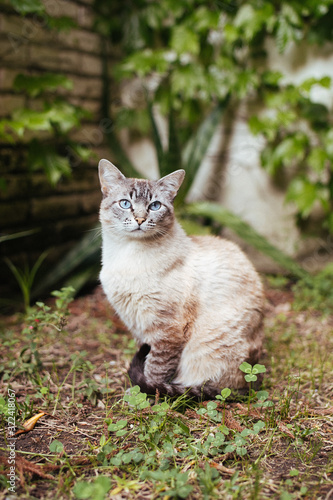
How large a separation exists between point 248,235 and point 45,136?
1863 millimetres

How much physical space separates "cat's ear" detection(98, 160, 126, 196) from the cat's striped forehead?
0.26 feet

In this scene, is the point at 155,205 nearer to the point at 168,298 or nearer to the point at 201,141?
the point at 168,298

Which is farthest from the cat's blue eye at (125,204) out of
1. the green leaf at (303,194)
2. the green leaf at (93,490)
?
the green leaf at (303,194)

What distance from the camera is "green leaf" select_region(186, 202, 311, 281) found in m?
3.32

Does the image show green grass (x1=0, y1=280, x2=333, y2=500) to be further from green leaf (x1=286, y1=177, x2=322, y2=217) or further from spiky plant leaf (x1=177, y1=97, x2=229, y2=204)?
spiky plant leaf (x1=177, y1=97, x2=229, y2=204)

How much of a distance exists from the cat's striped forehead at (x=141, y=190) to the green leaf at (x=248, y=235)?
1434mm

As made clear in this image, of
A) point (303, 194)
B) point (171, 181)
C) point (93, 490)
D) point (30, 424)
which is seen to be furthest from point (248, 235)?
point (93, 490)

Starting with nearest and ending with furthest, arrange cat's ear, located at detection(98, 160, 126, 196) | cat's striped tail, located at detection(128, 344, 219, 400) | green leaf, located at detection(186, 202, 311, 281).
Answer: cat's striped tail, located at detection(128, 344, 219, 400), cat's ear, located at detection(98, 160, 126, 196), green leaf, located at detection(186, 202, 311, 281)

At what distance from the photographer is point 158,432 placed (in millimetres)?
1722

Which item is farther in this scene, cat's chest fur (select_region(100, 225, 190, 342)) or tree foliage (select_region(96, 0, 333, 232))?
tree foliage (select_region(96, 0, 333, 232))

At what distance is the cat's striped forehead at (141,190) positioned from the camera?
1.97 meters

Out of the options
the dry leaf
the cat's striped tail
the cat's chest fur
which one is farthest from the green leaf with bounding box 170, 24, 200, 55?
the dry leaf

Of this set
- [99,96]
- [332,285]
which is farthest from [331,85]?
[99,96]

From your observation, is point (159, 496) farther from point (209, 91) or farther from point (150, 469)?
point (209, 91)
